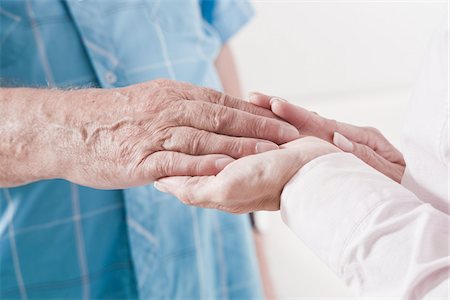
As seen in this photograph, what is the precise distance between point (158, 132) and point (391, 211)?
263mm

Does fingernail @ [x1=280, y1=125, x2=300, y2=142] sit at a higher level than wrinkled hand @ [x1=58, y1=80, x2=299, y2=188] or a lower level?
higher

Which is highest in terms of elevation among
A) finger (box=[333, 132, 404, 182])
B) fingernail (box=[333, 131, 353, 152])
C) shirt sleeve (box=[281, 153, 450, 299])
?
shirt sleeve (box=[281, 153, 450, 299])

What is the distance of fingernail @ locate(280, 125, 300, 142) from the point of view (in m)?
0.64

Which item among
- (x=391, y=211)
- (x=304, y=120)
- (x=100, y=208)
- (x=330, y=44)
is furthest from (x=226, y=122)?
(x=330, y=44)

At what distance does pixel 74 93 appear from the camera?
69 cm

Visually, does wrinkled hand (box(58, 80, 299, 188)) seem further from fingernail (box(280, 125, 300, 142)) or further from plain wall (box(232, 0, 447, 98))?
plain wall (box(232, 0, 447, 98))

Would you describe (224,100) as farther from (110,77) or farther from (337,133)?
(110,77)

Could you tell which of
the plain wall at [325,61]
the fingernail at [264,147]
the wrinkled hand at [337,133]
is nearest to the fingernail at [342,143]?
the wrinkled hand at [337,133]

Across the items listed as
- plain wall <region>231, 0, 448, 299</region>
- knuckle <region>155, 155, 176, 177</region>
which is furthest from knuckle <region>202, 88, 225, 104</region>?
plain wall <region>231, 0, 448, 299</region>

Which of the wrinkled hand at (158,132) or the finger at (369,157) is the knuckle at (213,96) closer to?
the wrinkled hand at (158,132)

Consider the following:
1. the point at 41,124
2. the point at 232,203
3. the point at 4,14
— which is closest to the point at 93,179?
the point at 41,124

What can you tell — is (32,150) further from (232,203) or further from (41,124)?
(232,203)

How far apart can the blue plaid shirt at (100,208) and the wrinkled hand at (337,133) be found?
0.30 m

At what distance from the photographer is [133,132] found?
0.64m
